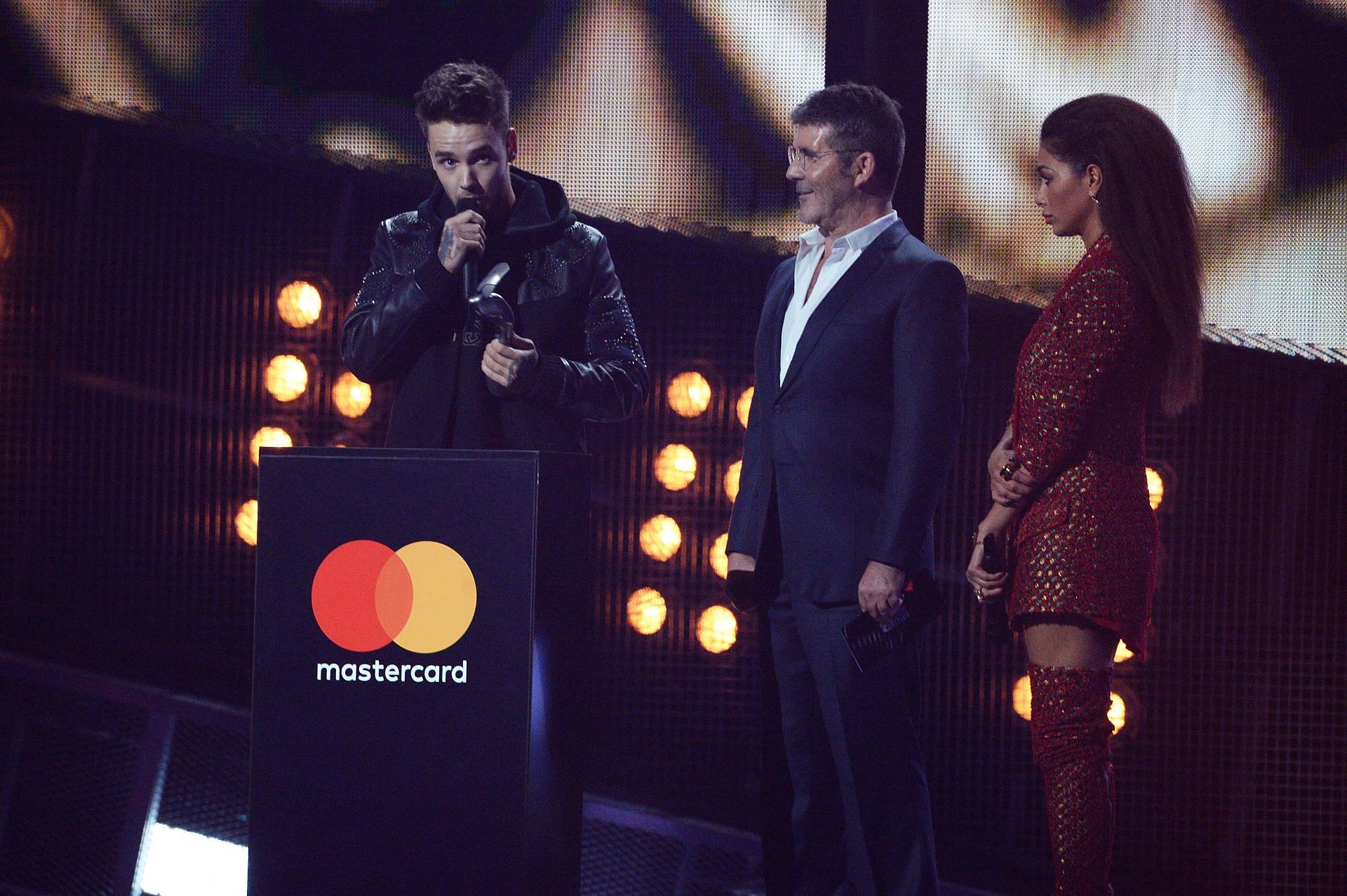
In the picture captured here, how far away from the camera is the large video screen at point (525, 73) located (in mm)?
2947

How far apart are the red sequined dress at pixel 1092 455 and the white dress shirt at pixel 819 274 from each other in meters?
0.38

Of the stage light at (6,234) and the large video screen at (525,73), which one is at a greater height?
the large video screen at (525,73)

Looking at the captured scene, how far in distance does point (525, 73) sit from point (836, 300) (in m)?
1.41

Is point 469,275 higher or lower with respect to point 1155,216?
lower

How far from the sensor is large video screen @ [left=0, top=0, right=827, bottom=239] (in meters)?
2.95

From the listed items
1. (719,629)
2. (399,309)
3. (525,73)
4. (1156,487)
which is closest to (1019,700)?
(1156,487)

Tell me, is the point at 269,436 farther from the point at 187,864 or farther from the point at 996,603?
the point at 996,603

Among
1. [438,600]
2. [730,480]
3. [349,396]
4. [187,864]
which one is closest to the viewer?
[438,600]

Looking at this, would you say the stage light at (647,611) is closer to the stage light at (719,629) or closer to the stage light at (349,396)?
the stage light at (719,629)

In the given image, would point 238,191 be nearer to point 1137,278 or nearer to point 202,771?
point 202,771

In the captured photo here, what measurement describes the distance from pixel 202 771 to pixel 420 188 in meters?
1.61

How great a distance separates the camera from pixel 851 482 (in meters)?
1.98

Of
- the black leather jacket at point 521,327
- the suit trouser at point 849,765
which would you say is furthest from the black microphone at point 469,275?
the suit trouser at point 849,765

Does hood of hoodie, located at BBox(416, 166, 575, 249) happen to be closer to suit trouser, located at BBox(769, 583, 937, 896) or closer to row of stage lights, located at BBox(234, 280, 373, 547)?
suit trouser, located at BBox(769, 583, 937, 896)
